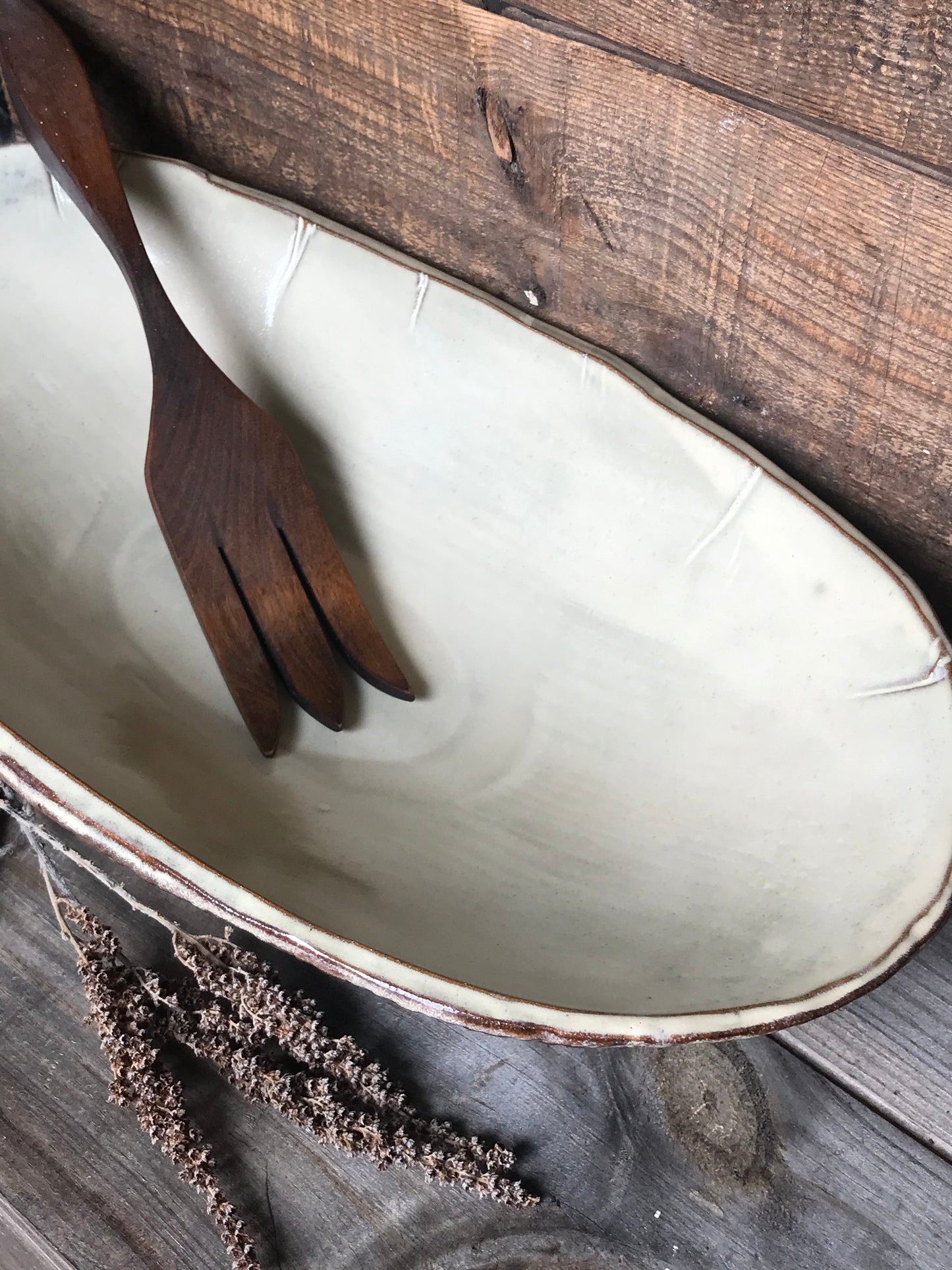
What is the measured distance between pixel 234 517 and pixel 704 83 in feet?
1.15

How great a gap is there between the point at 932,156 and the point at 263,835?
1.51 feet

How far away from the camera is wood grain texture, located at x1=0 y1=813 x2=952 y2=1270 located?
0.50 m

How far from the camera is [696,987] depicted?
480 millimetres

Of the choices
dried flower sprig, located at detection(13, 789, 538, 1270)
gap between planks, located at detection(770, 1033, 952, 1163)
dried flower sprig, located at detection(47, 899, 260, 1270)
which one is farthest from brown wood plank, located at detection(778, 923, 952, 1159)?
dried flower sprig, located at detection(47, 899, 260, 1270)

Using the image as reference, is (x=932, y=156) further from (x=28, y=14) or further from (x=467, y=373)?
(x=28, y=14)

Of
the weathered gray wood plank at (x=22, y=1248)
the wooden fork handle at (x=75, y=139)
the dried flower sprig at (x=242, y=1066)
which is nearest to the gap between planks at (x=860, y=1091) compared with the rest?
the dried flower sprig at (x=242, y=1066)

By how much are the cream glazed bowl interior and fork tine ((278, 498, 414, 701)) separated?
0.9 inches

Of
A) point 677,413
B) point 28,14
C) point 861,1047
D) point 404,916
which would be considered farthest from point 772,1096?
point 28,14

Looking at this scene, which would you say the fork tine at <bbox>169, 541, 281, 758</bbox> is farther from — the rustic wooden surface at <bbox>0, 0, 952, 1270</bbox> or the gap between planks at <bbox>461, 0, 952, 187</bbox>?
the gap between planks at <bbox>461, 0, 952, 187</bbox>

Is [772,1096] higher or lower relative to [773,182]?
lower

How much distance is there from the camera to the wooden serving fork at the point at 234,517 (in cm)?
66

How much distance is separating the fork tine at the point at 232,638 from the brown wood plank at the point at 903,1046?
34 cm

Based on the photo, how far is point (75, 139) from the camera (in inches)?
26.7

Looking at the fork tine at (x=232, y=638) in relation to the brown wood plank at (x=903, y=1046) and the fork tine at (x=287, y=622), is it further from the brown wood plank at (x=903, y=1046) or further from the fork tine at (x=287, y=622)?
the brown wood plank at (x=903, y=1046)
